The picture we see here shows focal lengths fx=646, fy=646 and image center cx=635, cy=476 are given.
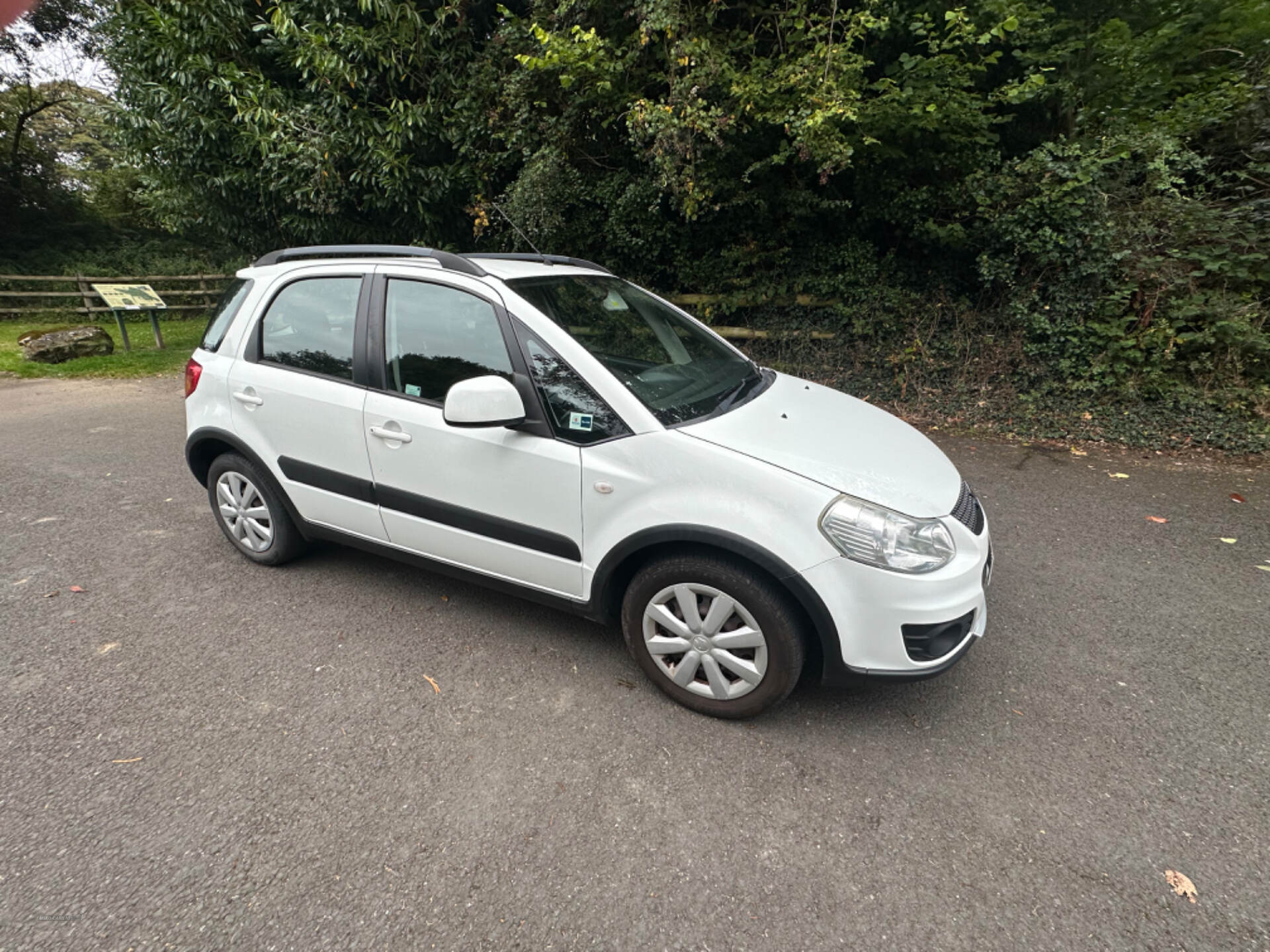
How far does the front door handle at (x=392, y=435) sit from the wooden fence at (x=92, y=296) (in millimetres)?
14866

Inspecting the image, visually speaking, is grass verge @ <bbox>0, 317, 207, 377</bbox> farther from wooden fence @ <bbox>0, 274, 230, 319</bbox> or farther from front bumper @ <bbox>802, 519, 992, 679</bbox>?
front bumper @ <bbox>802, 519, 992, 679</bbox>

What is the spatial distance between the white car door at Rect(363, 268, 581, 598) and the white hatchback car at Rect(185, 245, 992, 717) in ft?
0.03

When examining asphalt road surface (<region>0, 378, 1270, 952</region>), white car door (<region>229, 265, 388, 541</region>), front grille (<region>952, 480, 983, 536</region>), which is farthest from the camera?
white car door (<region>229, 265, 388, 541</region>)

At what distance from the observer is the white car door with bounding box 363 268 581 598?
2.53 metres

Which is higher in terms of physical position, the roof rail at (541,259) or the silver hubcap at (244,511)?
the roof rail at (541,259)

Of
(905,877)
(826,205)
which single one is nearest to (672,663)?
(905,877)

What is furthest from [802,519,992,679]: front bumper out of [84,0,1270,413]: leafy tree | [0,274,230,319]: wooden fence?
[0,274,230,319]: wooden fence

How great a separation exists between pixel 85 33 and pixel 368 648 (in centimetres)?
2451

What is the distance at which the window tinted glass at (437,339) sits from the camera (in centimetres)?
268

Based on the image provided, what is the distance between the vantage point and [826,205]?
23.0 feet

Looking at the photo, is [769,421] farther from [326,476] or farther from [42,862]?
[42,862]

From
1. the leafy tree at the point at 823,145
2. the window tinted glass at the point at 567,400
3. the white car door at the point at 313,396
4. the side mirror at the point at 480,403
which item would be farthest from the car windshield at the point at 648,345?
the leafy tree at the point at 823,145

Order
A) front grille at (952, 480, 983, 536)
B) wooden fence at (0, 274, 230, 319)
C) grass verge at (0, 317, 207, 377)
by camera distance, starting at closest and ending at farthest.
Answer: front grille at (952, 480, 983, 536) → grass verge at (0, 317, 207, 377) → wooden fence at (0, 274, 230, 319)

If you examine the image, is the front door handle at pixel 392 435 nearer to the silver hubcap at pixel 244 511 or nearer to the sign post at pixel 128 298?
the silver hubcap at pixel 244 511
